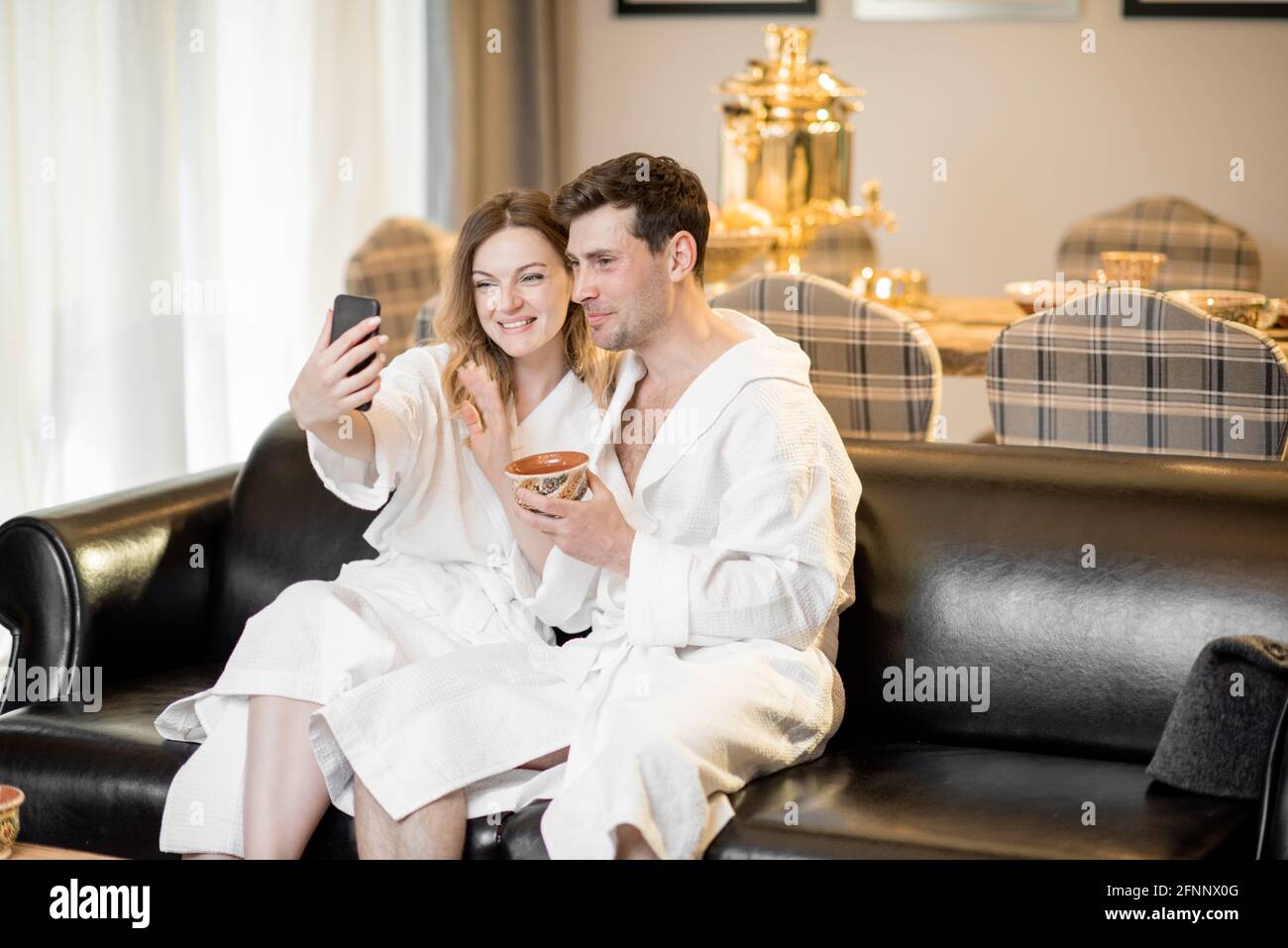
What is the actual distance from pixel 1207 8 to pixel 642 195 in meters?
3.88

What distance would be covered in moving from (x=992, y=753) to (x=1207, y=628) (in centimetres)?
35

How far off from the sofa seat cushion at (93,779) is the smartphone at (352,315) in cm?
62

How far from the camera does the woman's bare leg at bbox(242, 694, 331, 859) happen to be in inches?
84.4

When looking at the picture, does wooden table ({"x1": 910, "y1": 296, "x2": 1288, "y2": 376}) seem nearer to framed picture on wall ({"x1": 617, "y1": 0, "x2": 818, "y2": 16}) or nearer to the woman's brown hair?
the woman's brown hair

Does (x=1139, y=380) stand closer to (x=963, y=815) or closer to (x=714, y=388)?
(x=714, y=388)

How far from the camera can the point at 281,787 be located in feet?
7.07

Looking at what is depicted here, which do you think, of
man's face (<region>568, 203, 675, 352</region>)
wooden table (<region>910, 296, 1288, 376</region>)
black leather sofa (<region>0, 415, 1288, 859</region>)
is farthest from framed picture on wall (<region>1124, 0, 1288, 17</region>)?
man's face (<region>568, 203, 675, 352</region>)

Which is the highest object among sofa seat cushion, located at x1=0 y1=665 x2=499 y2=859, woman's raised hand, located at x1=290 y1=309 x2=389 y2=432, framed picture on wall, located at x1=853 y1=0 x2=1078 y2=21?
framed picture on wall, located at x1=853 y1=0 x2=1078 y2=21

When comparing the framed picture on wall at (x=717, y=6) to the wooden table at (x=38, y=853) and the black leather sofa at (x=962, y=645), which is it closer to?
the black leather sofa at (x=962, y=645)

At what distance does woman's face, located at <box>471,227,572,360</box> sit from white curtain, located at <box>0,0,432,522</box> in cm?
171

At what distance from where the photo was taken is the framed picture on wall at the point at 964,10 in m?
5.60

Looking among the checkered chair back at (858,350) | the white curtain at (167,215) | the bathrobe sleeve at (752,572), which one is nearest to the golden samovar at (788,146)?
the checkered chair back at (858,350)

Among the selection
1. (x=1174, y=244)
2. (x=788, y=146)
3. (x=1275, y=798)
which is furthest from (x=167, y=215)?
(x=1275, y=798)
